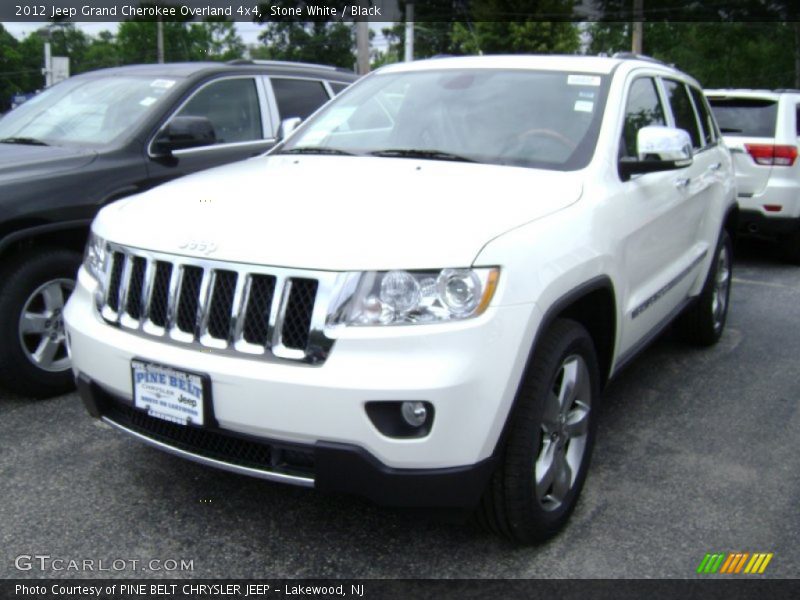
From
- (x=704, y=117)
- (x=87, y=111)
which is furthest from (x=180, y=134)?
(x=704, y=117)

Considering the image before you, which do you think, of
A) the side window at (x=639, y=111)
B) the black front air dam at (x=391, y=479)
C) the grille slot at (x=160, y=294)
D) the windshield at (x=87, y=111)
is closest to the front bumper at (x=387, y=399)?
the black front air dam at (x=391, y=479)

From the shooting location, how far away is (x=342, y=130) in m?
4.18

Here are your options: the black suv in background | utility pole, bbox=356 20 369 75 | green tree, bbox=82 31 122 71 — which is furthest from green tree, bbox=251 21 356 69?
the black suv in background

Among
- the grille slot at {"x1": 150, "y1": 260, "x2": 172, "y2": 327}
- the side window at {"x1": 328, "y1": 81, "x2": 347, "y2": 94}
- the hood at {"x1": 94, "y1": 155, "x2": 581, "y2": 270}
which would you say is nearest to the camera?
the hood at {"x1": 94, "y1": 155, "x2": 581, "y2": 270}

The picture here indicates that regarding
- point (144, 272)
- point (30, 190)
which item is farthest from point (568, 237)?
point (30, 190)

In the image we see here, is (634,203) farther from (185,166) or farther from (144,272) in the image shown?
(185,166)

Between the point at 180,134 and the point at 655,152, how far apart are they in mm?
2701

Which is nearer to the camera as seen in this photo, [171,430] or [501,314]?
[501,314]

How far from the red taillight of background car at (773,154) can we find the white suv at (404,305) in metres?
4.68

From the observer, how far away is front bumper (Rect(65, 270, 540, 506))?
96.2 inches

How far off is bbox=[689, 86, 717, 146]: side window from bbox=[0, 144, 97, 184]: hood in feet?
11.9

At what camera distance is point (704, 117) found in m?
5.37

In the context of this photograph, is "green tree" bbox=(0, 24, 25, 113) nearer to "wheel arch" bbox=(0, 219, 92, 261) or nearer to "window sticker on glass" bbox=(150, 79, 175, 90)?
"window sticker on glass" bbox=(150, 79, 175, 90)

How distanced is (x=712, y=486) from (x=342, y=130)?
2.36m
